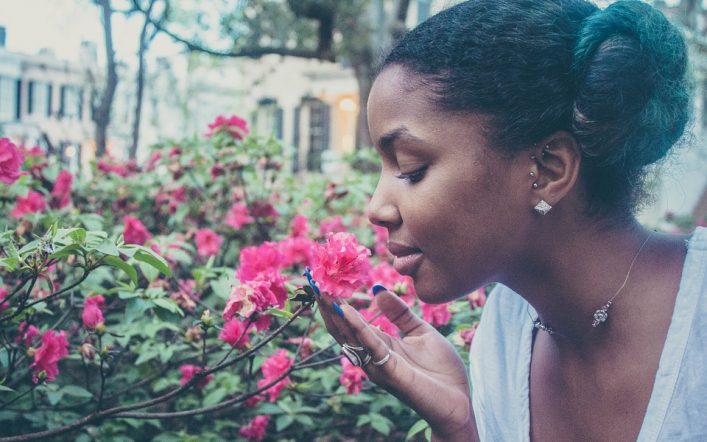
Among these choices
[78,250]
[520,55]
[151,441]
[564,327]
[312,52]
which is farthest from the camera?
[312,52]

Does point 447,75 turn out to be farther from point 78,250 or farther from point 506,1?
point 78,250

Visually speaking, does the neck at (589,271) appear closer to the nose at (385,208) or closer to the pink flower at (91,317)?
the nose at (385,208)

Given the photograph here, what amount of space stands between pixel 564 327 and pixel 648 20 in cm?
68

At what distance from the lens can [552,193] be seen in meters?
1.37

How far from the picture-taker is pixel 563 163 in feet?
4.47

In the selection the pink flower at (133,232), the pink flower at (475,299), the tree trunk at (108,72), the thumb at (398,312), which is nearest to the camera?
the thumb at (398,312)

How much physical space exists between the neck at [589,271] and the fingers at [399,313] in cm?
27

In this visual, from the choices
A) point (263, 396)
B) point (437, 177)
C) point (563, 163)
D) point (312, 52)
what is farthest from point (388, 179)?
point (312, 52)

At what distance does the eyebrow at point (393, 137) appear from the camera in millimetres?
1353

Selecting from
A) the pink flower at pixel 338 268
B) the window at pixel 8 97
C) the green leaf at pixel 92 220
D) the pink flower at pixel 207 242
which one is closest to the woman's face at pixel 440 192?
the pink flower at pixel 338 268

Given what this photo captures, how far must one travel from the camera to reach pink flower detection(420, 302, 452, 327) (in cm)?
200

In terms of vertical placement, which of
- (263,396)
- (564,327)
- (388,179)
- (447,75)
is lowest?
(263,396)

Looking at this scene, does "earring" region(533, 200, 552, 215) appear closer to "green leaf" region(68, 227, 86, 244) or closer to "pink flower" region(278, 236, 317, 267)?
"green leaf" region(68, 227, 86, 244)

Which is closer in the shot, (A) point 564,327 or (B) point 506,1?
(B) point 506,1
